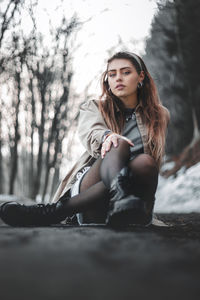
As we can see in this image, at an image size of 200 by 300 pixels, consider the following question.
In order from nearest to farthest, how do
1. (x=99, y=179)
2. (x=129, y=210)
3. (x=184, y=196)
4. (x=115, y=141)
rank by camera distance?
(x=129, y=210) < (x=115, y=141) < (x=99, y=179) < (x=184, y=196)

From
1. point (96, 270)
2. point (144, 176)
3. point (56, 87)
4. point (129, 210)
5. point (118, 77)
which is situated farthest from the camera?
point (56, 87)

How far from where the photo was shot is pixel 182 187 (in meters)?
6.39

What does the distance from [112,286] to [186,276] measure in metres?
0.22

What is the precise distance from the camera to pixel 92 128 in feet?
6.98

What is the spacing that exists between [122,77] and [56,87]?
6612mm

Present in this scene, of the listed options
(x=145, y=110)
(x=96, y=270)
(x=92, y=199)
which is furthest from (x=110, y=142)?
(x=96, y=270)

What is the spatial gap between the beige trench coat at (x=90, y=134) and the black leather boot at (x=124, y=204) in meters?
0.48

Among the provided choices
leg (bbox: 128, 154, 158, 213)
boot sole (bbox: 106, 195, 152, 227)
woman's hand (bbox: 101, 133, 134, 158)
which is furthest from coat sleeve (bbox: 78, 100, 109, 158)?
boot sole (bbox: 106, 195, 152, 227)

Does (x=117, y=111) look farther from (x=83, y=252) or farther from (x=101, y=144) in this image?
(x=83, y=252)

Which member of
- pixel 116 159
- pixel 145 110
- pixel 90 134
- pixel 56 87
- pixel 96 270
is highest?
pixel 56 87

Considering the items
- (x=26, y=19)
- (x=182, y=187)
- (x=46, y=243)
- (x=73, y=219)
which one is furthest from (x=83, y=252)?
(x=182, y=187)

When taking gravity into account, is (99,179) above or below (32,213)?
above

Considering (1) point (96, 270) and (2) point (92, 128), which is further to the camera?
(2) point (92, 128)

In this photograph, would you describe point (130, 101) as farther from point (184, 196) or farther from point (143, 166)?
point (184, 196)
